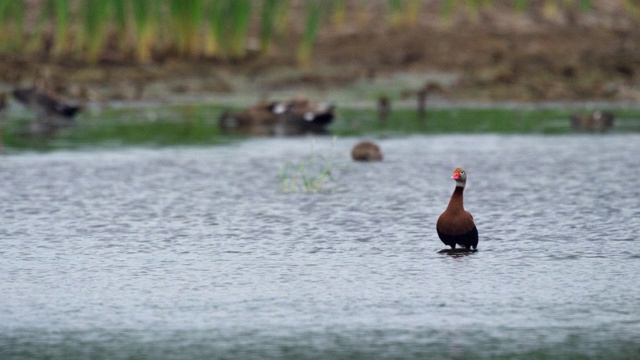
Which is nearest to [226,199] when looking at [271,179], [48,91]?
[271,179]

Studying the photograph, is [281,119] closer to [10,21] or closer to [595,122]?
[595,122]

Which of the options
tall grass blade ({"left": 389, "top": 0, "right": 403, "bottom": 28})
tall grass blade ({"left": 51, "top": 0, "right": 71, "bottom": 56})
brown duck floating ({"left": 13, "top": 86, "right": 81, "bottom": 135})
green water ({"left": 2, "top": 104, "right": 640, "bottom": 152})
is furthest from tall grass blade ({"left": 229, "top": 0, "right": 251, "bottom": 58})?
brown duck floating ({"left": 13, "top": 86, "right": 81, "bottom": 135})

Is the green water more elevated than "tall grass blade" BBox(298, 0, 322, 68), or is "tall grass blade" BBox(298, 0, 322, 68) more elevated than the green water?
"tall grass blade" BBox(298, 0, 322, 68)

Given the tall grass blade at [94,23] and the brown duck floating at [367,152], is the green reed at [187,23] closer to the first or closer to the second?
the tall grass blade at [94,23]

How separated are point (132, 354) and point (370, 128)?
16336mm

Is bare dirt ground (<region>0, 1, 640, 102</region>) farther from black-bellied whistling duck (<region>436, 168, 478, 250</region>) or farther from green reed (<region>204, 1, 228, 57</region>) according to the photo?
black-bellied whistling duck (<region>436, 168, 478, 250</region>)

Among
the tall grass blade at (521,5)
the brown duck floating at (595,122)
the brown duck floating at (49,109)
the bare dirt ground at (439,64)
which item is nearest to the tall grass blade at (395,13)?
the bare dirt ground at (439,64)

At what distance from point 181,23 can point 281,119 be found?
592 centimetres

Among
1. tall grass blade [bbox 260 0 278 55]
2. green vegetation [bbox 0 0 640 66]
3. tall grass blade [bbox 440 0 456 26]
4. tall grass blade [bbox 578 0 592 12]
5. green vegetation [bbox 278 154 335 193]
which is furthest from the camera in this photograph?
tall grass blade [bbox 440 0 456 26]

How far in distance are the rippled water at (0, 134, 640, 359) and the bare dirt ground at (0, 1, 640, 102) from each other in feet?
38.5

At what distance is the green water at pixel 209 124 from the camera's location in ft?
75.0

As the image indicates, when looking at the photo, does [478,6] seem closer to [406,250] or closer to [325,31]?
[325,31]

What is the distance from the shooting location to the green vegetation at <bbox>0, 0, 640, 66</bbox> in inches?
1182

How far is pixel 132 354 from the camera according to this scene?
8562mm
